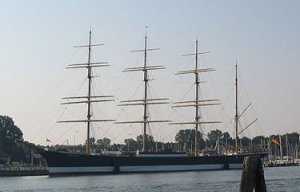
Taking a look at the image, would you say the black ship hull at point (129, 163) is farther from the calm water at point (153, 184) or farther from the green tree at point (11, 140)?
the calm water at point (153, 184)

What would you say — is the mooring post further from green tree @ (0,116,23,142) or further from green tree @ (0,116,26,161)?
green tree @ (0,116,23,142)

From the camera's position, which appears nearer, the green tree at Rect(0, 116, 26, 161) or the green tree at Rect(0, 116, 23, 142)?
the green tree at Rect(0, 116, 26, 161)

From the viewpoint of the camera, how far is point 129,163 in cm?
12875

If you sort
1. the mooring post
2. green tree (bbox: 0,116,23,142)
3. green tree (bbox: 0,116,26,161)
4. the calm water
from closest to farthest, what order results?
the mooring post → the calm water → green tree (bbox: 0,116,26,161) → green tree (bbox: 0,116,23,142)

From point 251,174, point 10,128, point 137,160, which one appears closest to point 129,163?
point 137,160

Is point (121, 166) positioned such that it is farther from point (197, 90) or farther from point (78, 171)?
point (197, 90)

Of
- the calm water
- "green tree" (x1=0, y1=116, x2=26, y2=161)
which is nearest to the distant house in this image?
"green tree" (x1=0, y1=116, x2=26, y2=161)

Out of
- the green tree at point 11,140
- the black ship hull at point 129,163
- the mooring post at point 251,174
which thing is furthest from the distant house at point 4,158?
the mooring post at point 251,174

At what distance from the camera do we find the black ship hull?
120750mm

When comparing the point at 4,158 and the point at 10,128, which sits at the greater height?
the point at 10,128

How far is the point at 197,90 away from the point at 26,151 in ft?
164

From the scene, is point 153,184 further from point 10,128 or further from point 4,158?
point 10,128

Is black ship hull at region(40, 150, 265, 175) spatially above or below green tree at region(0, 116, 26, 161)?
below

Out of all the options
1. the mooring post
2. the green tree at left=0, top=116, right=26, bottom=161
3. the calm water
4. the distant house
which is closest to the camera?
the mooring post
